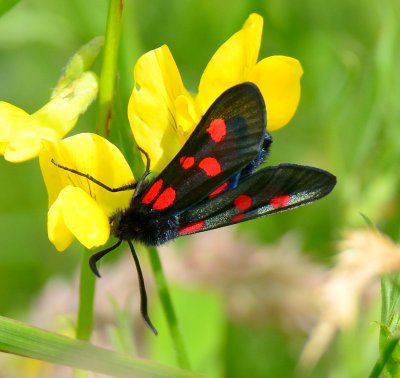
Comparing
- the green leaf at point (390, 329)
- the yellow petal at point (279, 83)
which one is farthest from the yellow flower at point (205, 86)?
the green leaf at point (390, 329)

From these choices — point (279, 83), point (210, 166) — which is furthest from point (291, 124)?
point (210, 166)

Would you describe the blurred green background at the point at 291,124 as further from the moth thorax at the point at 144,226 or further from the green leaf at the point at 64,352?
the green leaf at the point at 64,352

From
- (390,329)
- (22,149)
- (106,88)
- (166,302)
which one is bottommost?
(166,302)

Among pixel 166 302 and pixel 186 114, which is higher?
pixel 186 114

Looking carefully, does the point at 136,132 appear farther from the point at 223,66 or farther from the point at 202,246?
the point at 202,246

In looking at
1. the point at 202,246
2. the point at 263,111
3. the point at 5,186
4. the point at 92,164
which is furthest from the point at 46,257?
the point at 263,111

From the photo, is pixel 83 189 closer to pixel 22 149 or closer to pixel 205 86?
pixel 22 149
